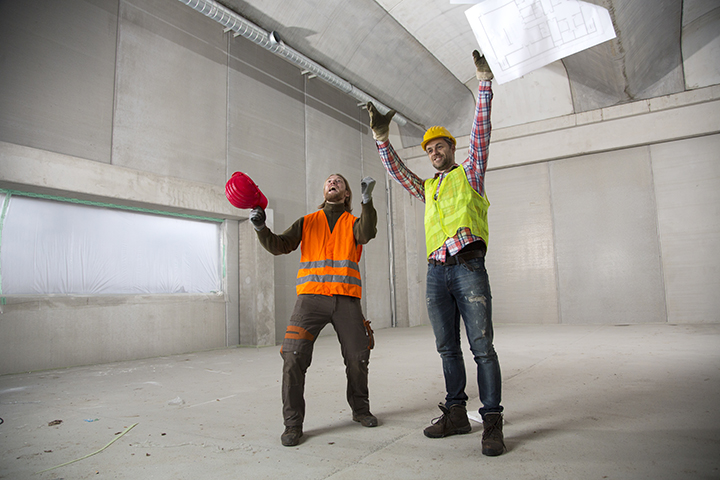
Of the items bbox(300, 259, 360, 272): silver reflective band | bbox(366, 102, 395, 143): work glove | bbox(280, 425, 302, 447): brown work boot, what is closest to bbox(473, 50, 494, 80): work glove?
bbox(366, 102, 395, 143): work glove

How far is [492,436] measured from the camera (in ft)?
6.79

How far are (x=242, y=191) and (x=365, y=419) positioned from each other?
1.45m

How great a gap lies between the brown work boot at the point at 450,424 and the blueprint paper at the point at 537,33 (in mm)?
1954

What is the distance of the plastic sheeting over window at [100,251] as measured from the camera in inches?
194

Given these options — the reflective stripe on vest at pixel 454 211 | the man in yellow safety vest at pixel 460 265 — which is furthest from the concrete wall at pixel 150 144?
the reflective stripe on vest at pixel 454 211

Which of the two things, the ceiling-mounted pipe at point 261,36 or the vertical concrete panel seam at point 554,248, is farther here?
the vertical concrete panel seam at point 554,248

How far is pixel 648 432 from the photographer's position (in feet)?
7.38

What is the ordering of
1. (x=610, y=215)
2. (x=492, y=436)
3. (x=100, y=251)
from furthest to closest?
(x=610, y=215) < (x=100, y=251) < (x=492, y=436)

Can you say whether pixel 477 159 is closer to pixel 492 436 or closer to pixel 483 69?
pixel 483 69

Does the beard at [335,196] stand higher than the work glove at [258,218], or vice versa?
the beard at [335,196]

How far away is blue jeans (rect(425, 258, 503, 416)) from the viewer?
2.24 metres

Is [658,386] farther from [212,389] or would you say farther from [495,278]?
[495,278]

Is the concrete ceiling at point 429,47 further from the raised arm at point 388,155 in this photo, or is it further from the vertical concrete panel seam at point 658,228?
the raised arm at point 388,155

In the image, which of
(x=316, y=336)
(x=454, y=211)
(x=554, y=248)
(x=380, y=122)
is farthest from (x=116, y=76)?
(x=554, y=248)
